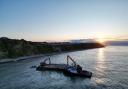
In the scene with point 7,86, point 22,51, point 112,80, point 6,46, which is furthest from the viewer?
point 22,51

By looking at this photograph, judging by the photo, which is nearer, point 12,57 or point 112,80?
point 112,80

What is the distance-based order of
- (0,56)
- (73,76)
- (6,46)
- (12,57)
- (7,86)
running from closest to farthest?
(7,86), (73,76), (0,56), (12,57), (6,46)

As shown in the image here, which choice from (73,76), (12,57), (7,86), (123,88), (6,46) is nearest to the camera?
(123,88)

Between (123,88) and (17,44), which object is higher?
(17,44)

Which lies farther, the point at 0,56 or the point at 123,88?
the point at 0,56

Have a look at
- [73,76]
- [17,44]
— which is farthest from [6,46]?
[73,76]

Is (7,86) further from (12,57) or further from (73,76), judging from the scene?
(12,57)

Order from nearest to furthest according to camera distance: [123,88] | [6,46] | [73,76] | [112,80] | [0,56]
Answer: [123,88], [112,80], [73,76], [0,56], [6,46]

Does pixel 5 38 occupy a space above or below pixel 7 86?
above

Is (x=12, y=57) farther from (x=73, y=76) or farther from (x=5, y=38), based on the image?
(x=73, y=76)
